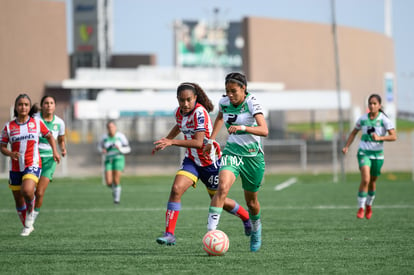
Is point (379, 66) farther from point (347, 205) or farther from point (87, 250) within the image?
point (87, 250)

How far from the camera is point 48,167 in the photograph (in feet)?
41.9

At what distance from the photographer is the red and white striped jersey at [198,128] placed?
9344 mm

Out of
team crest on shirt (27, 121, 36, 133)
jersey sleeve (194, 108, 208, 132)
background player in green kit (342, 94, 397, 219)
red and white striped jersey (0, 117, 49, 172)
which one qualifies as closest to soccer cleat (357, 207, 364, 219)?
background player in green kit (342, 94, 397, 219)

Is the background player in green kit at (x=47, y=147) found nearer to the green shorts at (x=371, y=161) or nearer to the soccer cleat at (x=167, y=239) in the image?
the soccer cleat at (x=167, y=239)

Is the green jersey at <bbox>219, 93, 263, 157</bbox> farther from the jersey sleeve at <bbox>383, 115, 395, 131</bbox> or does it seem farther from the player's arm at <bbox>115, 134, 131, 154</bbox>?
the player's arm at <bbox>115, 134, 131, 154</bbox>

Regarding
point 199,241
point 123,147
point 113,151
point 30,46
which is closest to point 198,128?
point 199,241

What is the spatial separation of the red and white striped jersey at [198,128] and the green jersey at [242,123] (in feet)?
1.10

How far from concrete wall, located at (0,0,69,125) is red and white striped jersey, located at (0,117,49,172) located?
147ft

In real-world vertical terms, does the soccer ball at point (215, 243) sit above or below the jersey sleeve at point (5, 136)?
below

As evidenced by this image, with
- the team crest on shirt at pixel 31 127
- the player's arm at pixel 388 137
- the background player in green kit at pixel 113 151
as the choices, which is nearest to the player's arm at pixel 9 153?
the team crest on shirt at pixel 31 127

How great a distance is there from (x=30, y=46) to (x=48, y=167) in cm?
4669

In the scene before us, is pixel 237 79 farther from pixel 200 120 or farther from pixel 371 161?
pixel 371 161

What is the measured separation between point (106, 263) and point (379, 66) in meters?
103

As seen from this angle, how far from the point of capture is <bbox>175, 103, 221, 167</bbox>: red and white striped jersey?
9.34 metres
